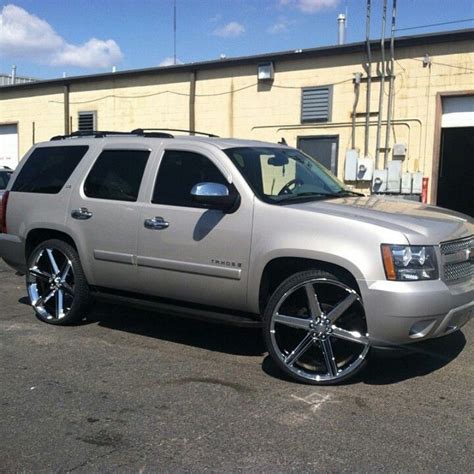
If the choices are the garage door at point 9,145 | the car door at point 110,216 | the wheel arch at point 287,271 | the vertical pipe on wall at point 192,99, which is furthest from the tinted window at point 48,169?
the garage door at point 9,145

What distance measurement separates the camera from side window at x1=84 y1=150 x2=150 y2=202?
18.1 ft

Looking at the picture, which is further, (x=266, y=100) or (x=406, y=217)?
(x=266, y=100)

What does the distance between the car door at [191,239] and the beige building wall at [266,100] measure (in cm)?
873

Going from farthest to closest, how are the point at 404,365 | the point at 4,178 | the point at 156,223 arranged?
1. the point at 4,178
2. the point at 156,223
3. the point at 404,365

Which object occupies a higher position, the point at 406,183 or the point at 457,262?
the point at 406,183

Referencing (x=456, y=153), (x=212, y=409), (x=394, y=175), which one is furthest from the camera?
(x=456, y=153)

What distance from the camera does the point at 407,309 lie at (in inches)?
158

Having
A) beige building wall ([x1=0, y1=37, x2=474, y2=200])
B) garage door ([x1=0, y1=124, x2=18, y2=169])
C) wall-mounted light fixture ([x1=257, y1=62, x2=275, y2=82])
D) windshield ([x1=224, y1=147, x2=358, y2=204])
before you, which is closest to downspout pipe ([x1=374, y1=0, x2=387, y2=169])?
beige building wall ([x1=0, y1=37, x2=474, y2=200])

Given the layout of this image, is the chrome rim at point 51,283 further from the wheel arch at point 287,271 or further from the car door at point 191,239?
the wheel arch at point 287,271

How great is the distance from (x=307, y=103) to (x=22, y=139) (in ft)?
35.4

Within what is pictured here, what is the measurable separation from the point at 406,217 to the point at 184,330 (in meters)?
2.57

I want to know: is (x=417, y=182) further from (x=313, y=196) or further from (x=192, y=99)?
(x=313, y=196)

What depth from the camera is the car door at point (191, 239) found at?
475cm

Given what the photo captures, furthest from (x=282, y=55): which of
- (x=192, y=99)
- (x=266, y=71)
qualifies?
(x=192, y=99)
